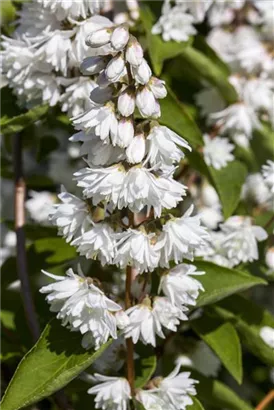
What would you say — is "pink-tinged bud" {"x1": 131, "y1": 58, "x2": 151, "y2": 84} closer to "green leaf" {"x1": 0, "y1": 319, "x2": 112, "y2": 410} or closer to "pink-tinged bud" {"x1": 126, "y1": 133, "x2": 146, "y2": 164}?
"pink-tinged bud" {"x1": 126, "y1": 133, "x2": 146, "y2": 164}

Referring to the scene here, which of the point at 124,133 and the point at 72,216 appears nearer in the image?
the point at 124,133

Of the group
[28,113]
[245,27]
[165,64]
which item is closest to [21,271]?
[28,113]

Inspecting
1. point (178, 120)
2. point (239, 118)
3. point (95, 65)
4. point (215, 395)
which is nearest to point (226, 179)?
point (239, 118)

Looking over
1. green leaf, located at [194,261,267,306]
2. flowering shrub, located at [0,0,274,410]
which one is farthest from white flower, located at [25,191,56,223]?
green leaf, located at [194,261,267,306]

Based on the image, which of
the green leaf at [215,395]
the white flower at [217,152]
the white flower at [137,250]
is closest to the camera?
the white flower at [137,250]

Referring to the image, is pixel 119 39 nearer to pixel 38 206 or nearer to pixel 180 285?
pixel 180 285

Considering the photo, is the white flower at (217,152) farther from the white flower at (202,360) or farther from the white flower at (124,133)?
the white flower at (124,133)

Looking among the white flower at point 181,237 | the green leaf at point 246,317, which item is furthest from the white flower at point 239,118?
the white flower at point 181,237

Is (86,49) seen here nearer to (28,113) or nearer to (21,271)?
(28,113)
